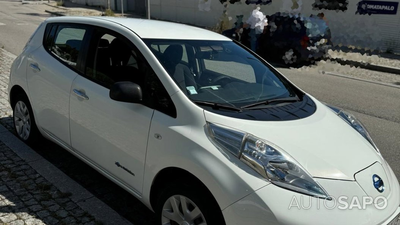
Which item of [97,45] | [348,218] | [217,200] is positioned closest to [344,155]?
[348,218]

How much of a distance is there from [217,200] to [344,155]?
0.97 metres

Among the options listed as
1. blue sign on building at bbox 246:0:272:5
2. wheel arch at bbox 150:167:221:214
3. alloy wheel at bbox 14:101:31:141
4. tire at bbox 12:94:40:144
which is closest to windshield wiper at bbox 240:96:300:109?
wheel arch at bbox 150:167:221:214

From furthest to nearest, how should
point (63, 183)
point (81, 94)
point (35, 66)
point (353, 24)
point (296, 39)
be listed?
point (353, 24) < point (296, 39) < point (35, 66) < point (63, 183) < point (81, 94)

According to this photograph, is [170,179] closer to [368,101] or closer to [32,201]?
[32,201]

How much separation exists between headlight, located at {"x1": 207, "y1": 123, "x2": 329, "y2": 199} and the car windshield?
0.41m

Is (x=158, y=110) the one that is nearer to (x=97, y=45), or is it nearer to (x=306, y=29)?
(x=97, y=45)

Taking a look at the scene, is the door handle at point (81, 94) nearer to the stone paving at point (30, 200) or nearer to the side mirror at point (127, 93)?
the side mirror at point (127, 93)

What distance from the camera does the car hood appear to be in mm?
2426

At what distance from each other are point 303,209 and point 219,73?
1.69 metres

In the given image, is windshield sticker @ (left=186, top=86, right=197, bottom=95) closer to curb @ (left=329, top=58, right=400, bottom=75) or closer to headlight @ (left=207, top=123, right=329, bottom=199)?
headlight @ (left=207, top=123, right=329, bottom=199)

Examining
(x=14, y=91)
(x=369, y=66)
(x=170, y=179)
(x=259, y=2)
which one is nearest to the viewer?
(x=170, y=179)

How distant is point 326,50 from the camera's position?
12.9 metres

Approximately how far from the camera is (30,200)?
11.3 ft

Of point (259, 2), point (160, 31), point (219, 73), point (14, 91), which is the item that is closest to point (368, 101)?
point (219, 73)
